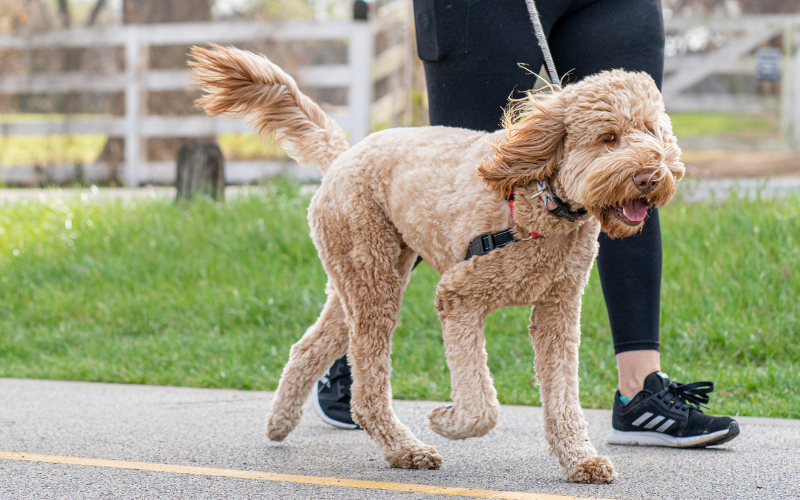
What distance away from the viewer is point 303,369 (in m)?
3.14

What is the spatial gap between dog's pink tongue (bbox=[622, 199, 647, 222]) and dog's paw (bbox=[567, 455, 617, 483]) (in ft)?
2.53

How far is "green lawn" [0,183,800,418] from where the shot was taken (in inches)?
167

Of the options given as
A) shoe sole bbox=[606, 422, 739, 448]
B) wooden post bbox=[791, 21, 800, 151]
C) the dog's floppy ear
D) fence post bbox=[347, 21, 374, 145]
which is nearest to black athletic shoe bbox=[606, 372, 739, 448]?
shoe sole bbox=[606, 422, 739, 448]

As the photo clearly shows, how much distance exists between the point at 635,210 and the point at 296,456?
1.50 meters

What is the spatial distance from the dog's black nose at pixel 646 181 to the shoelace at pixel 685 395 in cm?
Result: 104

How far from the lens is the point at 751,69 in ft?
39.2

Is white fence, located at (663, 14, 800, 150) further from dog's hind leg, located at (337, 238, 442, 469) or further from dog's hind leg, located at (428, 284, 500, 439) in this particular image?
dog's hind leg, located at (428, 284, 500, 439)

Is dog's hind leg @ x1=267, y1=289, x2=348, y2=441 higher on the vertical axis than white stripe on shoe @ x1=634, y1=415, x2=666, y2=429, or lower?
higher

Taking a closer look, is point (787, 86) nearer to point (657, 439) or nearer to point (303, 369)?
point (657, 439)

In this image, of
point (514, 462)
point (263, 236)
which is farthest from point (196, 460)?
point (263, 236)

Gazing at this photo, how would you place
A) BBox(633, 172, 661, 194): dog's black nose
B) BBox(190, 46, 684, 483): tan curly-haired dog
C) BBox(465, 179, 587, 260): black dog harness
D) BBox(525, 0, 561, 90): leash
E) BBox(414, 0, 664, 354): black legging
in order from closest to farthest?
BBox(633, 172, 661, 194): dog's black nose
BBox(190, 46, 684, 483): tan curly-haired dog
BBox(465, 179, 587, 260): black dog harness
BBox(525, 0, 561, 90): leash
BBox(414, 0, 664, 354): black legging

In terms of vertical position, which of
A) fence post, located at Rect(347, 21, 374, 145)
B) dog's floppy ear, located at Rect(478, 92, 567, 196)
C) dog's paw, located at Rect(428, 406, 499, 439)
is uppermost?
fence post, located at Rect(347, 21, 374, 145)

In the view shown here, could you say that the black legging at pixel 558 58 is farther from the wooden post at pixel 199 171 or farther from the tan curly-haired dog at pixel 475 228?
the wooden post at pixel 199 171

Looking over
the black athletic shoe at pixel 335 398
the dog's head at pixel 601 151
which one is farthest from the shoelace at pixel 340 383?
the dog's head at pixel 601 151
